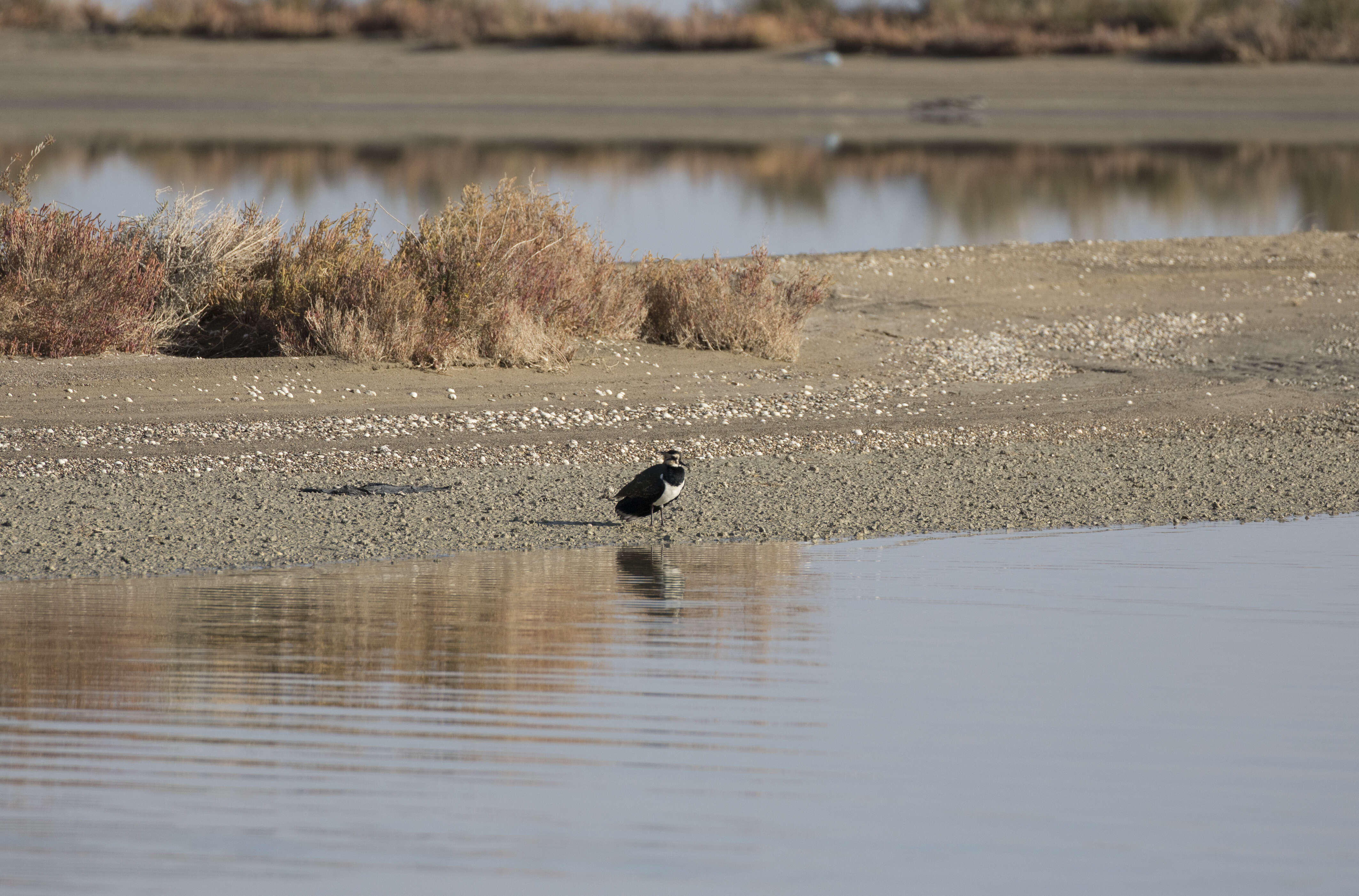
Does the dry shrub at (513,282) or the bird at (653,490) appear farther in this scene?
the dry shrub at (513,282)

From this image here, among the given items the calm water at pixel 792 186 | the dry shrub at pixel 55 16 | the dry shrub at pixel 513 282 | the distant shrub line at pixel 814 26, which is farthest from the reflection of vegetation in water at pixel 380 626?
the dry shrub at pixel 55 16

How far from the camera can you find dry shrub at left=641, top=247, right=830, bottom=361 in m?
14.2

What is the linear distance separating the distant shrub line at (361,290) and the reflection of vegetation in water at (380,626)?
15.7ft

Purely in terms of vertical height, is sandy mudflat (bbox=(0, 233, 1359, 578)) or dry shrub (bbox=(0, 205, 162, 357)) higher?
dry shrub (bbox=(0, 205, 162, 357))

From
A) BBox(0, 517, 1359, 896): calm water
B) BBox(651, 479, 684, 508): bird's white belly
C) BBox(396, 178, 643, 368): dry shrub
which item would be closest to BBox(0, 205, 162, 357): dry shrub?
BBox(396, 178, 643, 368): dry shrub

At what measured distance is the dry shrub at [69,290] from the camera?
12.4 m

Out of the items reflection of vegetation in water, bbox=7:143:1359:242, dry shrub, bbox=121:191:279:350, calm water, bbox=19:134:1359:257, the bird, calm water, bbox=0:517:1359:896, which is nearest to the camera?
calm water, bbox=0:517:1359:896

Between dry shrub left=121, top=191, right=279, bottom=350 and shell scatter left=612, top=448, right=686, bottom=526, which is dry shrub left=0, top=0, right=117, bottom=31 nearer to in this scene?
dry shrub left=121, top=191, right=279, bottom=350

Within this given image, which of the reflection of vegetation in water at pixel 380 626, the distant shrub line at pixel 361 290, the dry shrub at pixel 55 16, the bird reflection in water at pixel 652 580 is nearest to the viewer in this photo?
the reflection of vegetation in water at pixel 380 626

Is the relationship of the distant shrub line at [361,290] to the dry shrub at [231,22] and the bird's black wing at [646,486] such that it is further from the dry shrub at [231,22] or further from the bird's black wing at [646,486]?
the dry shrub at [231,22]

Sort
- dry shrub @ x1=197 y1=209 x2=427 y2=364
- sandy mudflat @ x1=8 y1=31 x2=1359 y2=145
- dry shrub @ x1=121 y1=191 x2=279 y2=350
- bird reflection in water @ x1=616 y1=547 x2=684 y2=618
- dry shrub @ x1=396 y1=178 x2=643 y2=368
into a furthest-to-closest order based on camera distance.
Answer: sandy mudflat @ x1=8 y1=31 x2=1359 y2=145
dry shrub @ x1=121 y1=191 x2=279 y2=350
dry shrub @ x1=396 y1=178 x2=643 y2=368
dry shrub @ x1=197 y1=209 x2=427 y2=364
bird reflection in water @ x1=616 y1=547 x2=684 y2=618

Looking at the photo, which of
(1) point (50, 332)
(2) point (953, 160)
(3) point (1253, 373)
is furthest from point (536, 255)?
(2) point (953, 160)

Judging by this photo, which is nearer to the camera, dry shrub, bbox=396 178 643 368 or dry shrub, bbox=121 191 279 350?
dry shrub, bbox=396 178 643 368

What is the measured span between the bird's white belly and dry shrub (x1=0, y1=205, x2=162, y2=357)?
18.5ft
